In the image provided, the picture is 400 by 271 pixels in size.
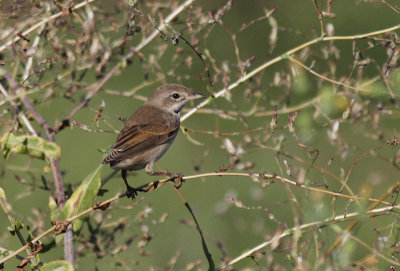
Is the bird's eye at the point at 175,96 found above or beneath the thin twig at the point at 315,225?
above

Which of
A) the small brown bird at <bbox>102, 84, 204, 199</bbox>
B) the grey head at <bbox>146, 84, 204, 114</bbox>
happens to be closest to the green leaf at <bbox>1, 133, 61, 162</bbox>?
the small brown bird at <bbox>102, 84, 204, 199</bbox>

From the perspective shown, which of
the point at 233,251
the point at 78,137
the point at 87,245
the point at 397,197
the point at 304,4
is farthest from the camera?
the point at 304,4

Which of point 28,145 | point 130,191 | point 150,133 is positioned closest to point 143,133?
point 150,133

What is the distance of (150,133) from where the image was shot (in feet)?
16.6

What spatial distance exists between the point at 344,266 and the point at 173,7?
2386mm

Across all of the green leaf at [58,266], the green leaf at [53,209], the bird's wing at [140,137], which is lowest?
the green leaf at [58,266]

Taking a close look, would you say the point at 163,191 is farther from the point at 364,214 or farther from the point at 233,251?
the point at 364,214

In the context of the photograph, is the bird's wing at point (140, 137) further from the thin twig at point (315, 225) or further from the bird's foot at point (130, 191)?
the thin twig at point (315, 225)

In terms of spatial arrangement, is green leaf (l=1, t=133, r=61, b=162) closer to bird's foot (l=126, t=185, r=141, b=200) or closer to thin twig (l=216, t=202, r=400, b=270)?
bird's foot (l=126, t=185, r=141, b=200)

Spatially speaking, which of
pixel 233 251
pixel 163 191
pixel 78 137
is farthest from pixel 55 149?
pixel 78 137

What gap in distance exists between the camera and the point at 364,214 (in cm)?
245

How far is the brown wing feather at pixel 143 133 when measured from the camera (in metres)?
4.54

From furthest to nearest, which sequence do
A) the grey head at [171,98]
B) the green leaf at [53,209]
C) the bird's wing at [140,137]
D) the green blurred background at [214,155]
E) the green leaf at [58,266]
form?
the grey head at [171,98]
the bird's wing at [140,137]
the green blurred background at [214,155]
the green leaf at [53,209]
the green leaf at [58,266]

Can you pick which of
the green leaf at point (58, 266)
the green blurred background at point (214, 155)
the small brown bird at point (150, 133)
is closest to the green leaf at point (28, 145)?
the green blurred background at point (214, 155)
